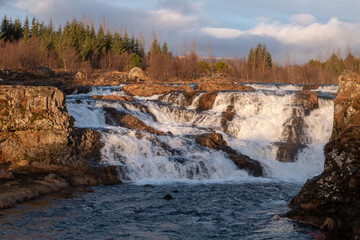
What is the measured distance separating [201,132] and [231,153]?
372 cm

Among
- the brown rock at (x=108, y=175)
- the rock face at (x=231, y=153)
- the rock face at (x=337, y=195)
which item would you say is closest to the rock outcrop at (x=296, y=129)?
the rock face at (x=231, y=153)

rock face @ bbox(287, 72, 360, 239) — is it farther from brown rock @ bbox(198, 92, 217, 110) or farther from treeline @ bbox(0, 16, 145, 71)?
treeline @ bbox(0, 16, 145, 71)

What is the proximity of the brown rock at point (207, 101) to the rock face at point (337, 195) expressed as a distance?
2391cm

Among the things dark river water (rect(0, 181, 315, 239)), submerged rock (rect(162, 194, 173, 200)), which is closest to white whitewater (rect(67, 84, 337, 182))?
dark river water (rect(0, 181, 315, 239))

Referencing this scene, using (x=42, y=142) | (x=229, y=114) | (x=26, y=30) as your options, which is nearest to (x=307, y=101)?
(x=229, y=114)

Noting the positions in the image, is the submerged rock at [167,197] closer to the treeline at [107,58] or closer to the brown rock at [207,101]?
the brown rock at [207,101]

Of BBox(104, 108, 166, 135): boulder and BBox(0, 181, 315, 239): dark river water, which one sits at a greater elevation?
BBox(104, 108, 166, 135): boulder

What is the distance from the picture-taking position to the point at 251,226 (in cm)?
1306

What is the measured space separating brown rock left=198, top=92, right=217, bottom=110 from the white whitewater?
0.46 meters

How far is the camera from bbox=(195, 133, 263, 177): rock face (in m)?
24.6

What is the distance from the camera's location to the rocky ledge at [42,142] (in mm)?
19688

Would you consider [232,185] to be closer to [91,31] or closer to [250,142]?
[250,142]

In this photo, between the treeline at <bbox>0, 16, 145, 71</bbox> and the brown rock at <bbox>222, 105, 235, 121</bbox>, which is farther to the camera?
the treeline at <bbox>0, 16, 145, 71</bbox>

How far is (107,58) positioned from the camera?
86562 mm
